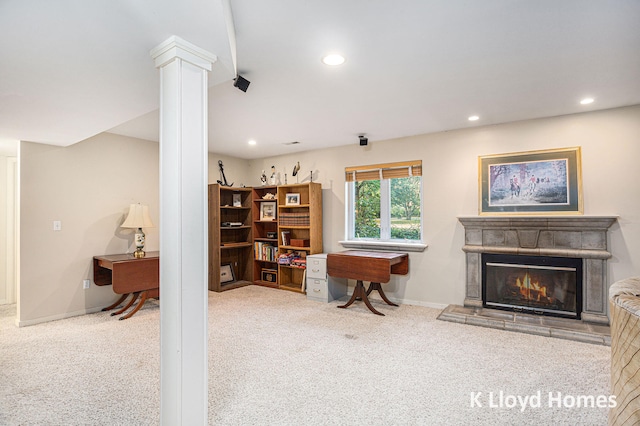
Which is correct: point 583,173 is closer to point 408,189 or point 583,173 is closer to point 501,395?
point 408,189

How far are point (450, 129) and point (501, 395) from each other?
2.88m

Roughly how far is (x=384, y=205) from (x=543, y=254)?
191cm

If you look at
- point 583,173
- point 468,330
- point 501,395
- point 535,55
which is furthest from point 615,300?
point 583,173

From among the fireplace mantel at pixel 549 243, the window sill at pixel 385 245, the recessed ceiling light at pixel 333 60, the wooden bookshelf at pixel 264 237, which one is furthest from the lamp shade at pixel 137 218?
the fireplace mantel at pixel 549 243

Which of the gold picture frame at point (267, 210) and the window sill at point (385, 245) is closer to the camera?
the window sill at point (385, 245)

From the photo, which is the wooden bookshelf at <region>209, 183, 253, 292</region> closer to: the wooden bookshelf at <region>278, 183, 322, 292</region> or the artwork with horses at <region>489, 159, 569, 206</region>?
the wooden bookshelf at <region>278, 183, 322, 292</region>

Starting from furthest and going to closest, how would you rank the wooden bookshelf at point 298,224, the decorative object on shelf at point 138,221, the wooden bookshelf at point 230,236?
the wooden bookshelf at point 230,236 < the wooden bookshelf at point 298,224 < the decorative object on shelf at point 138,221

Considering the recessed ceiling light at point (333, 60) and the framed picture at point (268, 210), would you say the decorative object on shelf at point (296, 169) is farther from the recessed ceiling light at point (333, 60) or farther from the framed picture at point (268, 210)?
the recessed ceiling light at point (333, 60)

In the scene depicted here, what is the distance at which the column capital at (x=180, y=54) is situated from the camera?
151 centimetres

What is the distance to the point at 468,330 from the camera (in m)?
3.30

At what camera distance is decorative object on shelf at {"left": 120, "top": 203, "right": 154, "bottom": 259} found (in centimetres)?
395

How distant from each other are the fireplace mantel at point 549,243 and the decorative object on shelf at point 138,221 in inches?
146

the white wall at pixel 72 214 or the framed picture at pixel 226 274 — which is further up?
the white wall at pixel 72 214

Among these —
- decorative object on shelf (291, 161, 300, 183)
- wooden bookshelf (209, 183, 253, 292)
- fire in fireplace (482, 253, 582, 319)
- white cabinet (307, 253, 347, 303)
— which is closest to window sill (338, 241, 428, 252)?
white cabinet (307, 253, 347, 303)
